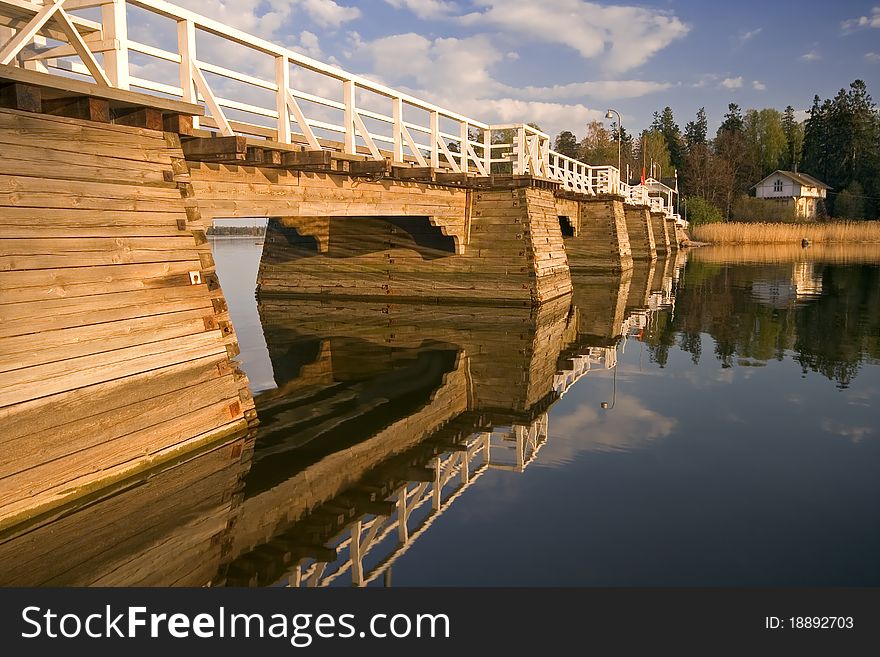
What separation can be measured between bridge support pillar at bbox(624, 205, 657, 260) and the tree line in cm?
3623

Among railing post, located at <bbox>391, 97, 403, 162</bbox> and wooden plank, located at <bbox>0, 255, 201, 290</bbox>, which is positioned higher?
railing post, located at <bbox>391, 97, 403, 162</bbox>

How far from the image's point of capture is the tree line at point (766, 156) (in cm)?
8275

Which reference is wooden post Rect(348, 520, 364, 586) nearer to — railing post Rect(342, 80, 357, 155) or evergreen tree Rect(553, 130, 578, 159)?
railing post Rect(342, 80, 357, 155)

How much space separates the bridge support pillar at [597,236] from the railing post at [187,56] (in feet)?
84.6

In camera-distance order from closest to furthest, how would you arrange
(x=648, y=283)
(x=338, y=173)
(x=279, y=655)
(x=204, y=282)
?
(x=279, y=655) → (x=204, y=282) → (x=338, y=173) → (x=648, y=283)

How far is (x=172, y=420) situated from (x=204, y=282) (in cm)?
174

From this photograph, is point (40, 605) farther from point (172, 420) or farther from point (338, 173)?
point (338, 173)

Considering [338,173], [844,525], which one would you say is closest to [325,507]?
[844,525]

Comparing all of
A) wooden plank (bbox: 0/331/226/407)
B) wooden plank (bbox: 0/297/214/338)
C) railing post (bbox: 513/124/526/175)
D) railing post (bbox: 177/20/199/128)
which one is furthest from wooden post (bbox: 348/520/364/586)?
railing post (bbox: 513/124/526/175)

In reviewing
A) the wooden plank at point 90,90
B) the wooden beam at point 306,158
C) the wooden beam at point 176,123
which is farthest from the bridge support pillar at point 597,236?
the wooden plank at point 90,90

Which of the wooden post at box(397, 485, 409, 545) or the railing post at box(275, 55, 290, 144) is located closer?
the wooden post at box(397, 485, 409, 545)

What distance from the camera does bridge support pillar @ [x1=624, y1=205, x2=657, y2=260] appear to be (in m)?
42.8

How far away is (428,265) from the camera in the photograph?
67.4 feet

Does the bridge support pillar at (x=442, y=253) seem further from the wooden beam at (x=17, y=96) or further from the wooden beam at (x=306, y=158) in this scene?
the wooden beam at (x=17, y=96)
